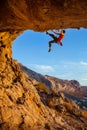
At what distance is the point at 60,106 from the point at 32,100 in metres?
4.55

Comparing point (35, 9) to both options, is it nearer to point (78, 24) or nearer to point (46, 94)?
point (78, 24)

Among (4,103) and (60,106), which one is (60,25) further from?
(60,106)

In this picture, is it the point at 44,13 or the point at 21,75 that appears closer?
the point at 44,13

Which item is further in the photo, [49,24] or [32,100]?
[32,100]

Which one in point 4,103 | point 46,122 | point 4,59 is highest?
point 4,59

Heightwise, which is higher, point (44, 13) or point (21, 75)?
point (44, 13)

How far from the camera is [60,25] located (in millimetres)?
13492

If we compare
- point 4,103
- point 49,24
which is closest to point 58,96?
point 4,103

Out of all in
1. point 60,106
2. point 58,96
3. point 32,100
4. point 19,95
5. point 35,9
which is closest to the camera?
point 35,9

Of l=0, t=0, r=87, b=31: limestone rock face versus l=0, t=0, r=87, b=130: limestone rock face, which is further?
l=0, t=0, r=87, b=130: limestone rock face

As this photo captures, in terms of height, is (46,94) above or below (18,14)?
below

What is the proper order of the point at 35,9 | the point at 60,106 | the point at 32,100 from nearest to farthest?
the point at 35,9
the point at 32,100
the point at 60,106

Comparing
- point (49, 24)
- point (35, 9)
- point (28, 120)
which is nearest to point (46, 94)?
point (28, 120)

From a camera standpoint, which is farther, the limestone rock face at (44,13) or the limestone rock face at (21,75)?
the limestone rock face at (21,75)
